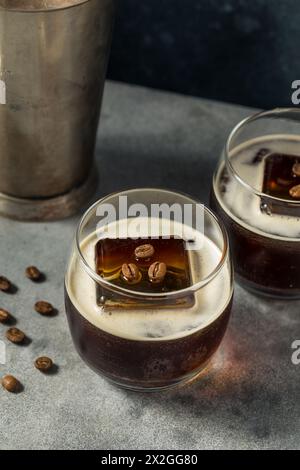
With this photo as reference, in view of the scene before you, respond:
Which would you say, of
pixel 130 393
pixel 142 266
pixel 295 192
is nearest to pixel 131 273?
pixel 142 266

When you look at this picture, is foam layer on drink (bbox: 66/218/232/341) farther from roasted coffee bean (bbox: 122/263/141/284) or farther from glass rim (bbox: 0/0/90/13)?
glass rim (bbox: 0/0/90/13)

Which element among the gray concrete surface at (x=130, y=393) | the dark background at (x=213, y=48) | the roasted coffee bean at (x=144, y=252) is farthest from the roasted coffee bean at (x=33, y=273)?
the dark background at (x=213, y=48)

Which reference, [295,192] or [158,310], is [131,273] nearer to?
[158,310]

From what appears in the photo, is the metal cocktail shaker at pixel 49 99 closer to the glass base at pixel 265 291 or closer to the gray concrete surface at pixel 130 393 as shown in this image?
the gray concrete surface at pixel 130 393
